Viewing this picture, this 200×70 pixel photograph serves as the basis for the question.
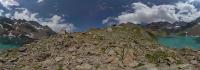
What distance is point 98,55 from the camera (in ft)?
113

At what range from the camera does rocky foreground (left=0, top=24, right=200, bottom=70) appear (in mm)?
33719

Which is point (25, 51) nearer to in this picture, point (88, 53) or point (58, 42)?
point (58, 42)

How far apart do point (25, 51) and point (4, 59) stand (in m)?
2.54

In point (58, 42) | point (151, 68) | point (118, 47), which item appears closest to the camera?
point (151, 68)

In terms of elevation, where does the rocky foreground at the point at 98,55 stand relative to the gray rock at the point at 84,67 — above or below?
above

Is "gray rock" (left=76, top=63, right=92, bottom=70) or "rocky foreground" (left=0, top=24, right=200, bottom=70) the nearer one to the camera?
"gray rock" (left=76, top=63, right=92, bottom=70)

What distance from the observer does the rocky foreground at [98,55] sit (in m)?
33.7

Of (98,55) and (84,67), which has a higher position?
(98,55)

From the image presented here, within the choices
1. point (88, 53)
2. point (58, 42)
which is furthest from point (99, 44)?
point (58, 42)

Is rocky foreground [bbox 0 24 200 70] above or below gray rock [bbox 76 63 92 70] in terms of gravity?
above

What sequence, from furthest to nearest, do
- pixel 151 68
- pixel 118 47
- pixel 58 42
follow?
pixel 58 42
pixel 118 47
pixel 151 68

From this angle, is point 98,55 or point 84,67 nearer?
point 84,67

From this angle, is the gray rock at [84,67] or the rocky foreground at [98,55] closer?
the gray rock at [84,67]

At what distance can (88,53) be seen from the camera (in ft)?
115
